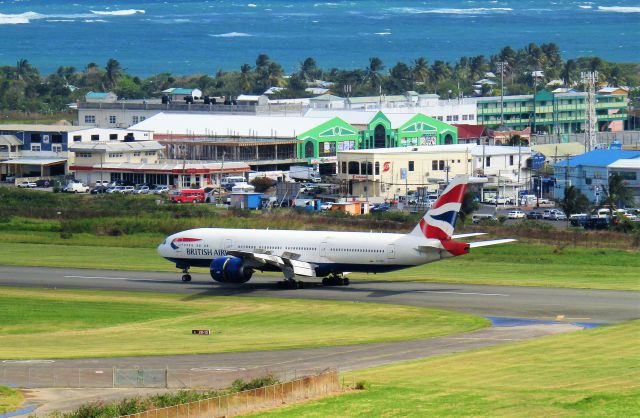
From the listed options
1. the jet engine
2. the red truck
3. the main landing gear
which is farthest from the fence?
the red truck

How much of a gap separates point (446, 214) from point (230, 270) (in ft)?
48.1

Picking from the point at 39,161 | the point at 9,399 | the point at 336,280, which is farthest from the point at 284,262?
the point at 39,161

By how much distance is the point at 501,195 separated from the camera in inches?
6467

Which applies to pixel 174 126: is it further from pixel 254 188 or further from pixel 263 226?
pixel 263 226

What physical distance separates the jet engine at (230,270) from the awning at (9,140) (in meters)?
102

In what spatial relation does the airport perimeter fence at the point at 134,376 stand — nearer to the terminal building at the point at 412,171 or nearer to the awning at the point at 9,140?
the terminal building at the point at 412,171

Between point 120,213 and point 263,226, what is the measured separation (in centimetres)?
1761

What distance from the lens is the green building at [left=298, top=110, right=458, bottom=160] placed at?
7495 inches

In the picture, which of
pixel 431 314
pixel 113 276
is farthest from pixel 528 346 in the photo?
pixel 113 276

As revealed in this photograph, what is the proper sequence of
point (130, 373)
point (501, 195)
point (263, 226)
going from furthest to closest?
point (501, 195)
point (263, 226)
point (130, 373)

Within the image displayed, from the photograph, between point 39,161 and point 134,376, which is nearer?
point 134,376

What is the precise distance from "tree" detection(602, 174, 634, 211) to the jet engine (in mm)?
53894

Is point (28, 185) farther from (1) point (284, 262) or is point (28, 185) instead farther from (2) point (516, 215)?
(1) point (284, 262)

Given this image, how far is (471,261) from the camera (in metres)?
104
